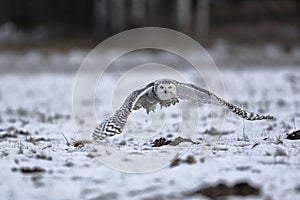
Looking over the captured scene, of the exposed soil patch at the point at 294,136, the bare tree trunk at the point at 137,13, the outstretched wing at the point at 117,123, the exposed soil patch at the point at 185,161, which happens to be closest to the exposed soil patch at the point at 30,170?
the exposed soil patch at the point at 185,161

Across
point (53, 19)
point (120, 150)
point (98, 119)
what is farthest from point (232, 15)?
point (120, 150)

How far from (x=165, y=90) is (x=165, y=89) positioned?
0.05 ft

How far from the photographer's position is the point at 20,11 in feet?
129

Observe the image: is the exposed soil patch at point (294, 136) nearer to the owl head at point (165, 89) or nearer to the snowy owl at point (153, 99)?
the snowy owl at point (153, 99)

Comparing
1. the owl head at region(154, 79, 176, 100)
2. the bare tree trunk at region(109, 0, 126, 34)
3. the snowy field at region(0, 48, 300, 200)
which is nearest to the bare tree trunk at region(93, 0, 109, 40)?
the bare tree trunk at region(109, 0, 126, 34)

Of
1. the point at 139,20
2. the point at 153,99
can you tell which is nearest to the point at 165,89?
the point at 153,99

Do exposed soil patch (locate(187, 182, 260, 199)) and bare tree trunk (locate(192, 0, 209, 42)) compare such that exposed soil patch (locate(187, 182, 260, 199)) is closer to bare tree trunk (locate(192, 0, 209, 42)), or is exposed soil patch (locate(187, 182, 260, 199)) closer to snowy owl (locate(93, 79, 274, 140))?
snowy owl (locate(93, 79, 274, 140))

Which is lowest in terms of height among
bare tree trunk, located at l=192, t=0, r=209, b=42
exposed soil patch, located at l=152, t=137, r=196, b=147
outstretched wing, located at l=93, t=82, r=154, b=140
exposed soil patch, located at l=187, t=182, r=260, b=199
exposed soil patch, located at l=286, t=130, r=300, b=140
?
exposed soil patch, located at l=187, t=182, r=260, b=199

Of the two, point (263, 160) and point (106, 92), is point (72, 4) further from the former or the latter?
point (263, 160)

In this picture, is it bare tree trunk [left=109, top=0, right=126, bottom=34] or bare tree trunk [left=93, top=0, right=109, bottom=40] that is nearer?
bare tree trunk [left=109, top=0, right=126, bottom=34]

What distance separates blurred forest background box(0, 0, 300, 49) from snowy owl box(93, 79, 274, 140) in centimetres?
2179

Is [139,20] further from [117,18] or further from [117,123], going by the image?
[117,123]

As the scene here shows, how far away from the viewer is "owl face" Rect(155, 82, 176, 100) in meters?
8.42

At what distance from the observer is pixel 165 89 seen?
27.6 ft
